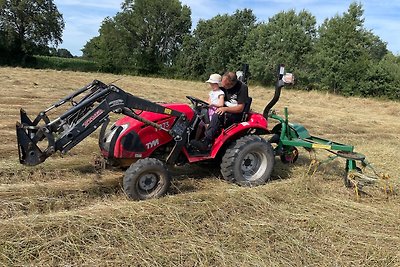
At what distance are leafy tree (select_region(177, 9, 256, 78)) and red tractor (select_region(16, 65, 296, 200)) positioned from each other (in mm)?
32304

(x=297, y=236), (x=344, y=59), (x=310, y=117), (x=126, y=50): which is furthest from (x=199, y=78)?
(x=297, y=236)

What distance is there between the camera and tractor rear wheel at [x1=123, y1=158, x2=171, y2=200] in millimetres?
4367

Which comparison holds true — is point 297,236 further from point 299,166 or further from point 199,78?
point 199,78

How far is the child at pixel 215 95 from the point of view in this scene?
17.3ft

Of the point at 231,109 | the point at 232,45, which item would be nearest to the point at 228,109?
the point at 231,109

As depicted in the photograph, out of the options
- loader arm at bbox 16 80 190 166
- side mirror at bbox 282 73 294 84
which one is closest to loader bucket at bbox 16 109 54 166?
loader arm at bbox 16 80 190 166

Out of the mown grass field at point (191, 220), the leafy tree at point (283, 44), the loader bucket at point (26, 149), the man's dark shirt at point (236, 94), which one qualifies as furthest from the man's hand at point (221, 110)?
the leafy tree at point (283, 44)

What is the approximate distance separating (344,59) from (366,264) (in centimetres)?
2537

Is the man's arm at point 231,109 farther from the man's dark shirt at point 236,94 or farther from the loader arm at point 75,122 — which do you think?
the loader arm at point 75,122

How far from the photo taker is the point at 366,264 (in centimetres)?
363

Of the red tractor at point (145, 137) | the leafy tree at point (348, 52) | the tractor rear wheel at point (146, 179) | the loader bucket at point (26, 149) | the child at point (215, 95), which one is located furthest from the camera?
the leafy tree at point (348, 52)

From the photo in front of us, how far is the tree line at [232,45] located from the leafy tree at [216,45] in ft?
0.29

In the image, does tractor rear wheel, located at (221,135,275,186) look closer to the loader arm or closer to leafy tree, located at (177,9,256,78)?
the loader arm

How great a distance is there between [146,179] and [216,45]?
35.0m
